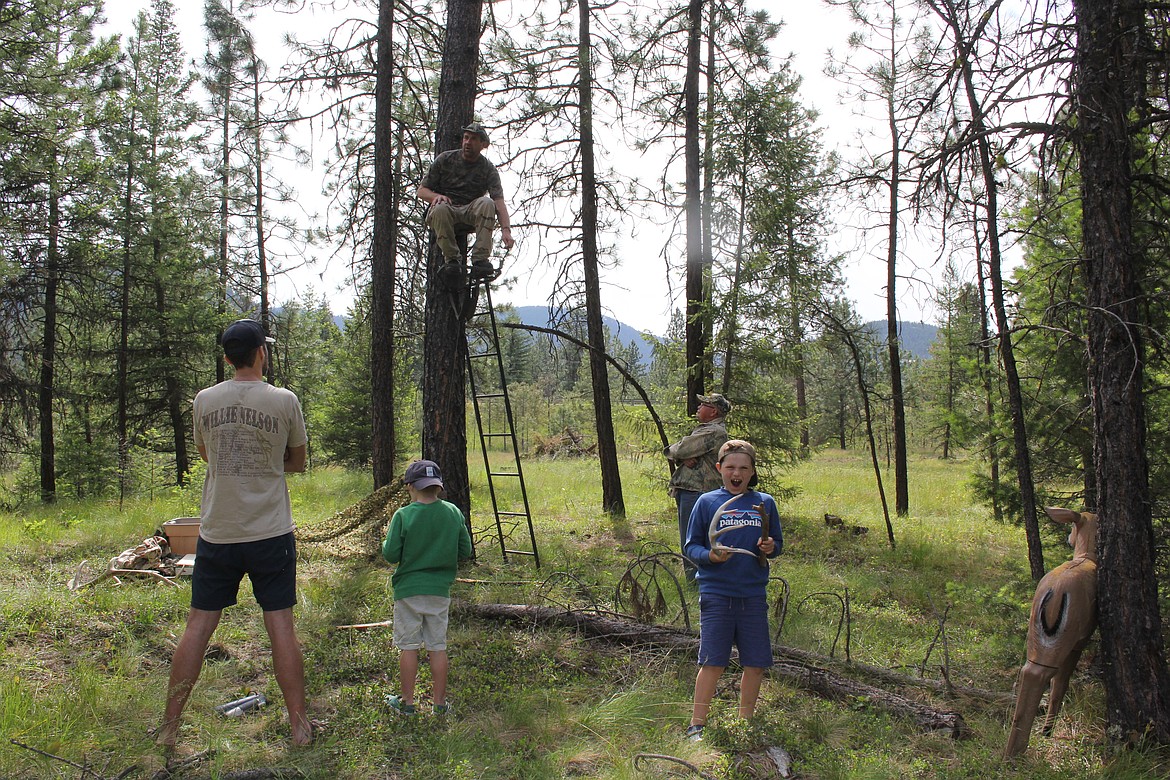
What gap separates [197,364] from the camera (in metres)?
→ 17.5

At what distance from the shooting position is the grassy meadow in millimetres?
3363

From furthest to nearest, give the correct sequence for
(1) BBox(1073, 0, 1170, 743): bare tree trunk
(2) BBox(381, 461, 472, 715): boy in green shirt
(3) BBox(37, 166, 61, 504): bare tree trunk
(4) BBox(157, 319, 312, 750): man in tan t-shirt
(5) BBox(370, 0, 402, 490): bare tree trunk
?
(3) BBox(37, 166, 61, 504): bare tree trunk
(5) BBox(370, 0, 402, 490): bare tree trunk
(2) BBox(381, 461, 472, 715): boy in green shirt
(1) BBox(1073, 0, 1170, 743): bare tree trunk
(4) BBox(157, 319, 312, 750): man in tan t-shirt

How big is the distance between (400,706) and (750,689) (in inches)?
79.9

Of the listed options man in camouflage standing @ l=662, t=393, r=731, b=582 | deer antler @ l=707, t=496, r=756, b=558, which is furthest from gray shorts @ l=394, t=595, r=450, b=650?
man in camouflage standing @ l=662, t=393, r=731, b=582

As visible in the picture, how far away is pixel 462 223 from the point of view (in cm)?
661

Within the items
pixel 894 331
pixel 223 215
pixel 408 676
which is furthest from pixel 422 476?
pixel 223 215

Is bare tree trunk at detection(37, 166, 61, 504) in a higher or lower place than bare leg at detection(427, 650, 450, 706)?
higher

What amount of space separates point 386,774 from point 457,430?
4.20 meters

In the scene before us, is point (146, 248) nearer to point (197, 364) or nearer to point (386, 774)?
point (197, 364)

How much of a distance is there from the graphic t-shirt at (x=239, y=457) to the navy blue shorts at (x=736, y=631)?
95.2 inches

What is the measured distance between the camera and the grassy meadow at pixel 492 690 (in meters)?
3.36

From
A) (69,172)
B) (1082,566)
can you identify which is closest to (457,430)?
(1082,566)

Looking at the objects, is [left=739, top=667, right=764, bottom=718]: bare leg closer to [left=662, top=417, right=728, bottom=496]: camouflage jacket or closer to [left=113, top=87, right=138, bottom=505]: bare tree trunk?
[left=662, top=417, right=728, bottom=496]: camouflage jacket

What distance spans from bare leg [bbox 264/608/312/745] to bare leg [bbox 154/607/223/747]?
29 centimetres
